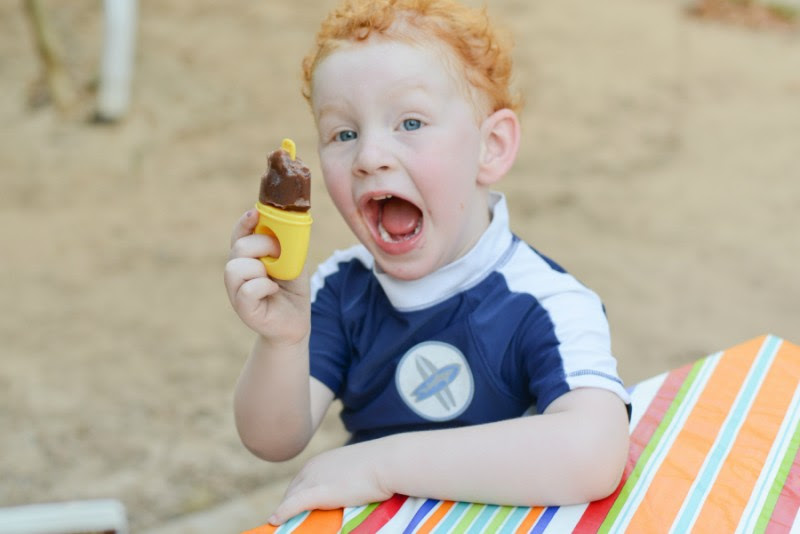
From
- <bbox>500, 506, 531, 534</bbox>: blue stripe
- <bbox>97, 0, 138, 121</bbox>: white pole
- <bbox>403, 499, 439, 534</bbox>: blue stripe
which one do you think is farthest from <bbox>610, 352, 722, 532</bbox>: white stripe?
<bbox>97, 0, 138, 121</bbox>: white pole

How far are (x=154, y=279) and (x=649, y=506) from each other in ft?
8.86

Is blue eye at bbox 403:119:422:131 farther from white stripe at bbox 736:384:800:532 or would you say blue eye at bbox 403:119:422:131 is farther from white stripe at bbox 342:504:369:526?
white stripe at bbox 736:384:800:532

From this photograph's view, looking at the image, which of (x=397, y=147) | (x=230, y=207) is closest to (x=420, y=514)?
(x=397, y=147)

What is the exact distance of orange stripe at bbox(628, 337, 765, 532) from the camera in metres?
1.24

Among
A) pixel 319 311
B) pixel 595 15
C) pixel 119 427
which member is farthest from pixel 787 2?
pixel 319 311

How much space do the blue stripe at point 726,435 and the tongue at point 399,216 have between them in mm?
506

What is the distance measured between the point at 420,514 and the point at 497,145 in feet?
1.89

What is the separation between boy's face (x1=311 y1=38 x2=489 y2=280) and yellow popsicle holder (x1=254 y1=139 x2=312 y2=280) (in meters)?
0.18

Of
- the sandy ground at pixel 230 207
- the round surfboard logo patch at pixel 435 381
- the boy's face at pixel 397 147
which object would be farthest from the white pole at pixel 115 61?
the round surfboard logo patch at pixel 435 381

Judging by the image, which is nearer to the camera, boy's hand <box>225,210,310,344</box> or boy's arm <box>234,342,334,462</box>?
boy's hand <box>225,210,310,344</box>

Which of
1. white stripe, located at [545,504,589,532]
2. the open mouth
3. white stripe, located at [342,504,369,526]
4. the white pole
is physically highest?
the open mouth

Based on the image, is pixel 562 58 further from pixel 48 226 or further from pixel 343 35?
pixel 343 35

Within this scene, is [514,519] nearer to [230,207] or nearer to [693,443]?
[693,443]

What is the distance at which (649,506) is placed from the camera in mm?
1255
